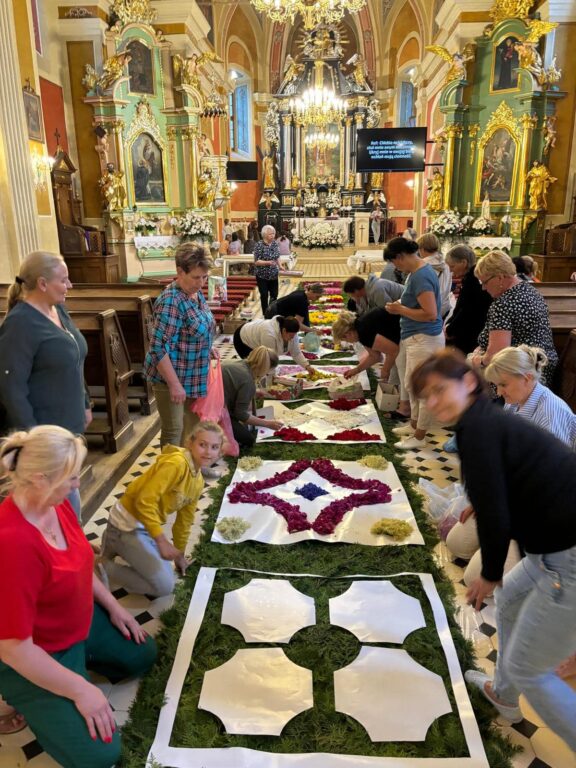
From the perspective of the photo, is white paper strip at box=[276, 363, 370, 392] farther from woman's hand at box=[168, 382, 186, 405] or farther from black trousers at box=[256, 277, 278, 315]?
woman's hand at box=[168, 382, 186, 405]

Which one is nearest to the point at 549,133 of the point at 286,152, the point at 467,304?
the point at 467,304

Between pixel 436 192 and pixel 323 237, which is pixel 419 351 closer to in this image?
pixel 436 192

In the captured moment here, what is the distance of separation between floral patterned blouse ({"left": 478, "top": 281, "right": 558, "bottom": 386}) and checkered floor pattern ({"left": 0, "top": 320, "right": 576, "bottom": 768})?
4.21 ft

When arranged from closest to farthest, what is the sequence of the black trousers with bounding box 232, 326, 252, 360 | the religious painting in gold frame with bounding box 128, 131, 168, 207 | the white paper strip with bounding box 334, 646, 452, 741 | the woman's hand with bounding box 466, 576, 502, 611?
1. the woman's hand with bounding box 466, 576, 502, 611
2. the white paper strip with bounding box 334, 646, 452, 741
3. the black trousers with bounding box 232, 326, 252, 360
4. the religious painting in gold frame with bounding box 128, 131, 168, 207

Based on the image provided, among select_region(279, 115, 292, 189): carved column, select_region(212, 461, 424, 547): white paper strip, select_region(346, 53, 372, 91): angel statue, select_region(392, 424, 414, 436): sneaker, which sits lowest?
select_region(212, 461, 424, 547): white paper strip

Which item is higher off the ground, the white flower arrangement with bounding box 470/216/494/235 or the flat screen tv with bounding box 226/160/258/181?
the flat screen tv with bounding box 226/160/258/181

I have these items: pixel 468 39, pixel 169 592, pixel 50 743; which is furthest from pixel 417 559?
pixel 468 39

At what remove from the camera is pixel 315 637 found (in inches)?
106

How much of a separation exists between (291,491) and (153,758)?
7.07ft

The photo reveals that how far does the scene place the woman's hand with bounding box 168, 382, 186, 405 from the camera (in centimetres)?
360

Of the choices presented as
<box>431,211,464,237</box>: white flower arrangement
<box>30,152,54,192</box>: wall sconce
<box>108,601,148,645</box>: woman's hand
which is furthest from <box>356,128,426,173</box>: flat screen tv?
<box>108,601,148,645</box>: woman's hand

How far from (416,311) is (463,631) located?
242cm

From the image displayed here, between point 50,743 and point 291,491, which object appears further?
point 291,491

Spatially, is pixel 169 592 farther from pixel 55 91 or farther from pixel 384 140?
pixel 384 140
